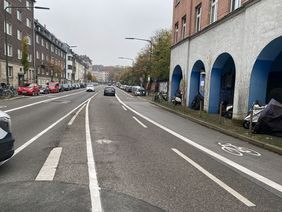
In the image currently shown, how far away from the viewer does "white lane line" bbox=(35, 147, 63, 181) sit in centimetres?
569

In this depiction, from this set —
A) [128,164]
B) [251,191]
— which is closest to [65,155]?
[128,164]

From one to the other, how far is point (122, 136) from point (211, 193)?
5.80 m

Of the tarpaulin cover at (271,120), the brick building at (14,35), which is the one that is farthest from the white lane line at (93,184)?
the brick building at (14,35)

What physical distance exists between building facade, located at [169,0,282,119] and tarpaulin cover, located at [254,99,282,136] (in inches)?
111

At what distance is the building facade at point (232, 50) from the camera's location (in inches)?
549

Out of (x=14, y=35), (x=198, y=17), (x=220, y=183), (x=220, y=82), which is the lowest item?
(x=220, y=183)

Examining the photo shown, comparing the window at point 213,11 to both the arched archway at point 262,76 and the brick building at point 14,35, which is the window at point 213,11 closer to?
the arched archway at point 262,76

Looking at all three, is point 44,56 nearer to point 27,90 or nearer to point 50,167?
point 27,90

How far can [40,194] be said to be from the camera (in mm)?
4758

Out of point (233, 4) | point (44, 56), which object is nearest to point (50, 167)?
point (233, 4)

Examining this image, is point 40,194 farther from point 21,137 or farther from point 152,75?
point 152,75

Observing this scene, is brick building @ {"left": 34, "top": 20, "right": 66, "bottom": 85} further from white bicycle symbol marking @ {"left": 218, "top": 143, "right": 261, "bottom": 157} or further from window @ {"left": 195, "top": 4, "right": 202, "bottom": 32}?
white bicycle symbol marking @ {"left": 218, "top": 143, "right": 261, "bottom": 157}

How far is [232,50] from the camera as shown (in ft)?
57.2

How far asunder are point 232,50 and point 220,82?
4342 millimetres
